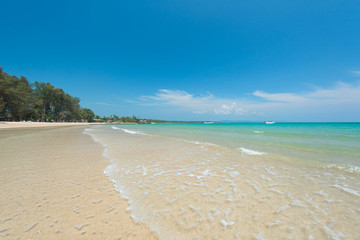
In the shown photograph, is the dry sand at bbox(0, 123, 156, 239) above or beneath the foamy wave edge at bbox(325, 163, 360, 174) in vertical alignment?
above

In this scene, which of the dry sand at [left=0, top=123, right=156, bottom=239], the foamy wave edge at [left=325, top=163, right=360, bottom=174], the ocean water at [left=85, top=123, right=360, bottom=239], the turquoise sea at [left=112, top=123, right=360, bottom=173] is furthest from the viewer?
the turquoise sea at [left=112, top=123, right=360, bottom=173]

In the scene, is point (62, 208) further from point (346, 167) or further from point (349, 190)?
point (346, 167)

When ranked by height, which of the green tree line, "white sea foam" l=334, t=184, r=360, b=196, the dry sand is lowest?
"white sea foam" l=334, t=184, r=360, b=196

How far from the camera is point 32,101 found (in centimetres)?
7056

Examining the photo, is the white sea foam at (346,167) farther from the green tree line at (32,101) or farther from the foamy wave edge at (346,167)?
the green tree line at (32,101)

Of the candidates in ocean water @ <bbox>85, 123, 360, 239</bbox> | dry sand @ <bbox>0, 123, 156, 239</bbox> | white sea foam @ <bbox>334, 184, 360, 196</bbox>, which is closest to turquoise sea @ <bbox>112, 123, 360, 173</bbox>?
ocean water @ <bbox>85, 123, 360, 239</bbox>

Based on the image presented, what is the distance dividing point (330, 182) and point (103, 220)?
6850 mm

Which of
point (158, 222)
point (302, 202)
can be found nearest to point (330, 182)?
point (302, 202)

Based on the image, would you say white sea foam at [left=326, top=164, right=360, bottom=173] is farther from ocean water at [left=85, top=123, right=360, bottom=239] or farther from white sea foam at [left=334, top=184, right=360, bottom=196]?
white sea foam at [left=334, top=184, right=360, bottom=196]

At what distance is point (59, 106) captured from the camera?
9200cm

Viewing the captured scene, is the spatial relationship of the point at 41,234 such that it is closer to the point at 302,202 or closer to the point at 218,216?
the point at 218,216

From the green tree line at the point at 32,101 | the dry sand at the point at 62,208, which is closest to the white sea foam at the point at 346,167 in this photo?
the dry sand at the point at 62,208

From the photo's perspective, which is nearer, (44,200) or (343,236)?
(343,236)

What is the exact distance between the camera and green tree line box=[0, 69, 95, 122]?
5272 cm
